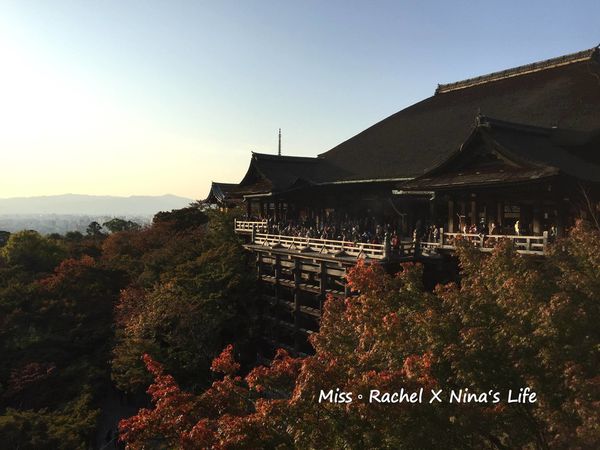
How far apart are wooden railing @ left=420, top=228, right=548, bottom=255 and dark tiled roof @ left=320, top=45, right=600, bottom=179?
520 centimetres

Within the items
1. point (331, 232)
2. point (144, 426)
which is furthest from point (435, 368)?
point (331, 232)

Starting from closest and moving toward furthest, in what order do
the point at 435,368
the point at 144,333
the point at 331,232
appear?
the point at 435,368 < the point at 144,333 < the point at 331,232

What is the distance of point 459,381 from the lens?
25.6 feet

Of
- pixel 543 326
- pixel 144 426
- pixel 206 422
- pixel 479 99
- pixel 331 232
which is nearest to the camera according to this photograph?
pixel 543 326

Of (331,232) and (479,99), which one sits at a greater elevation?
(479,99)

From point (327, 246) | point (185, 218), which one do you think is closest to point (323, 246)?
point (327, 246)

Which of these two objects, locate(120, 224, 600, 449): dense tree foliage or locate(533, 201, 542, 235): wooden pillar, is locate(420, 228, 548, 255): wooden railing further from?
locate(120, 224, 600, 449): dense tree foliage

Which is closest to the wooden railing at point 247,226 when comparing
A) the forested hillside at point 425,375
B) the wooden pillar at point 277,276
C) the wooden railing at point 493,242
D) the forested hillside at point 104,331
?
the forested hillside at point 104,331

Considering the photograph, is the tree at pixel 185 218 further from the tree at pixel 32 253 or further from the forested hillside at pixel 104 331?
the forested hillside at pixel 104 331

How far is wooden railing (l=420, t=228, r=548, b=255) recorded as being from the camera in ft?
50.8

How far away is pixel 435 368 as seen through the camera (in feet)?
26.2

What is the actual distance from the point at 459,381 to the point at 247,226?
22192 millimetres

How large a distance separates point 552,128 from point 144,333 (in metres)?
21.4

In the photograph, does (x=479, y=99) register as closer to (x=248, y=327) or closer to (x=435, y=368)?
(x=248, y=327)
